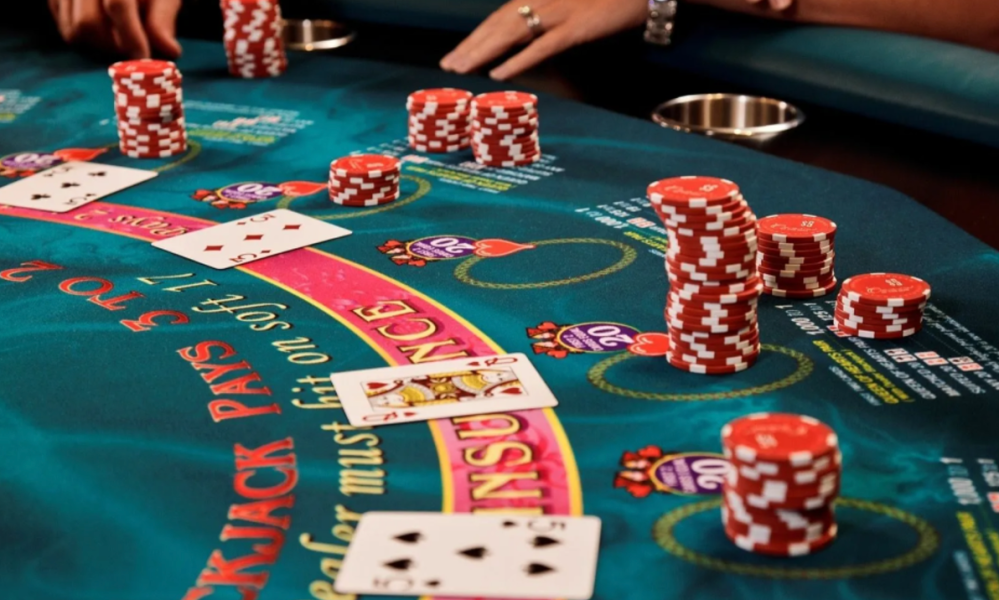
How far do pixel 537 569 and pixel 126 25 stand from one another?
142 inches

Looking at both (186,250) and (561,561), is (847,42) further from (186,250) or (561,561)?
(561,561)

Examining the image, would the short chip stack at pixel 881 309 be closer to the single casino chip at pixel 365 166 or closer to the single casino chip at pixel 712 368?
the single casino chip at pixel 712 368

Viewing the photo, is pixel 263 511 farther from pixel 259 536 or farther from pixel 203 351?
pixel 203 351

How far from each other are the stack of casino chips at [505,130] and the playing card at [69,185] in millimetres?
898

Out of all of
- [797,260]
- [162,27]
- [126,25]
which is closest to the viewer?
[797,260]

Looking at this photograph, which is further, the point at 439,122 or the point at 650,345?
the point at 439,122

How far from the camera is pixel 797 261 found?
2.63 metres

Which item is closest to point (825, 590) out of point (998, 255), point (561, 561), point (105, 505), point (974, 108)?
point (561, 561)

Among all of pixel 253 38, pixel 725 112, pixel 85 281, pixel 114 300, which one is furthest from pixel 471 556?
pixel 253 38

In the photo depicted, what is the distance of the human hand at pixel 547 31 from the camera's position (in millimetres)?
4594

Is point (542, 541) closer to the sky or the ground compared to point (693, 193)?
closer to the ground

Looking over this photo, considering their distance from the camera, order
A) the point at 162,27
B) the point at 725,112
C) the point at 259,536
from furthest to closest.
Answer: the point at 162,27
the point at 725,112
the point at 259,536

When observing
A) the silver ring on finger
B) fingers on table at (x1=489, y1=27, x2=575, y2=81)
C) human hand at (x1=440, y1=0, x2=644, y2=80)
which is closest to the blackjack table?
fingers on table at (x1=489, y1=27, x2=575, y2=81)

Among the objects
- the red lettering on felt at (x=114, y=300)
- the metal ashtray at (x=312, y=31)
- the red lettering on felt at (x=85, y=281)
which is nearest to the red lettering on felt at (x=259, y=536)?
the red lettering on felt at (x=114, y=300)
